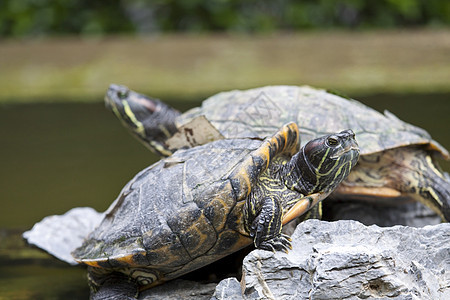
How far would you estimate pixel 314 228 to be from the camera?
1294 mm

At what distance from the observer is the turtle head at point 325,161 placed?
4.50 ft

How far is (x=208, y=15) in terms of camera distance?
16.6 ft

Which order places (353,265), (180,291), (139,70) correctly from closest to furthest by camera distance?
1. (353,265)
2. (180,291)
3. (139,70)

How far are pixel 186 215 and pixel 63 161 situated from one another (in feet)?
5.63

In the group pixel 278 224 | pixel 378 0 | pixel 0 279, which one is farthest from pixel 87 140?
pixel 378 0

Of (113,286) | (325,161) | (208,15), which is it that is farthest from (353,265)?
(208,15)

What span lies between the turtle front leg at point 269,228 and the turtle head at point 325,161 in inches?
4.3

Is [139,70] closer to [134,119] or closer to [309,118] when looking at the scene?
[134,119]

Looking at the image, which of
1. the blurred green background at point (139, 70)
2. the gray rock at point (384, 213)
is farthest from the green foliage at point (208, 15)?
the gray rock at point (384, 213)

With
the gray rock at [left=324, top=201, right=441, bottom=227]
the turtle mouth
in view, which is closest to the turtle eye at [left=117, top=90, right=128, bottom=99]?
the gray rock at [left=324, top=201, right=441, bottom=227]

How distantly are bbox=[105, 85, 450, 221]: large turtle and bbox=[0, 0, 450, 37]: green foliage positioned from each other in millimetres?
3097

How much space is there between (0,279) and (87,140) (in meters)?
1.53

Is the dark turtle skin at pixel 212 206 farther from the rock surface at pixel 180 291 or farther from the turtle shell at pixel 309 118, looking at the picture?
the turtle shell at pixel 309 118

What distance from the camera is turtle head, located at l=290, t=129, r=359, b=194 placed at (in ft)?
4.50
